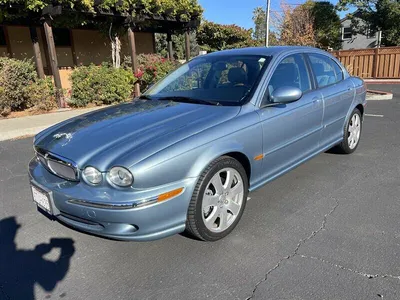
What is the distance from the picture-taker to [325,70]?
430 cm

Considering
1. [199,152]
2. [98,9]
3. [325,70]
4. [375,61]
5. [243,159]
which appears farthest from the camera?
[375,61]

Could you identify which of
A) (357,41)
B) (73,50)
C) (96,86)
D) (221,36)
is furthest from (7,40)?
(357,41)

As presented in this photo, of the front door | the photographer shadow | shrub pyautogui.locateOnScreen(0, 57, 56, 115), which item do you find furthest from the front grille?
shrub pyautogui.locateOnScreen(0, 57, 56, 115)

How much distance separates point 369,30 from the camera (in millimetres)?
27188

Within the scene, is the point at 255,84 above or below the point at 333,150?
above

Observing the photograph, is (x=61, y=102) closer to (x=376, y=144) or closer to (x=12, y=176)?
(x=12, y=176)

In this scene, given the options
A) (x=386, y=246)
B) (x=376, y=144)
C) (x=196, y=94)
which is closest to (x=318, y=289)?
(x=386, y=246)

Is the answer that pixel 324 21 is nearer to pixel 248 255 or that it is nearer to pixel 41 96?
pixel 41 96

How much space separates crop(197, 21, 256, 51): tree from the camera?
25.1 m

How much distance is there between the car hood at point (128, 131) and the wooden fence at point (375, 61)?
16.2m

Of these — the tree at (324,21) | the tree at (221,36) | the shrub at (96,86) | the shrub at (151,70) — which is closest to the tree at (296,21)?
the tree at (324,21)

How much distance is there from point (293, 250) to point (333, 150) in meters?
2.80

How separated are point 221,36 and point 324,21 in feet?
31.3

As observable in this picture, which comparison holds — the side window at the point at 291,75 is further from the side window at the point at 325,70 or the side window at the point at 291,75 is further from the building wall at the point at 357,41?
the building wall at the point at 357,41
